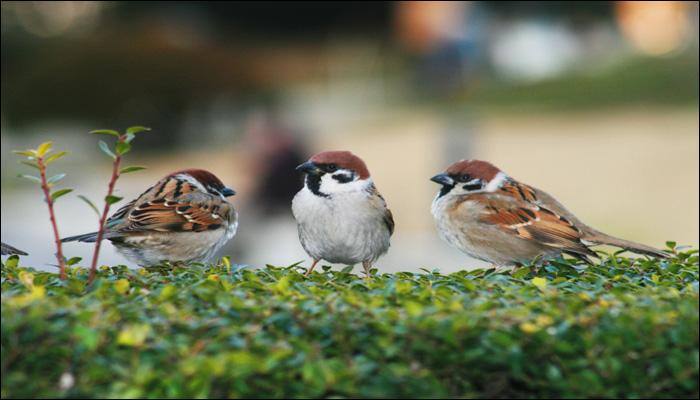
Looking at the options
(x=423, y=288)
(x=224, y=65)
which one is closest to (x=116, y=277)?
(x=423, y=288)

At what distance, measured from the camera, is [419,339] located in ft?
8.42

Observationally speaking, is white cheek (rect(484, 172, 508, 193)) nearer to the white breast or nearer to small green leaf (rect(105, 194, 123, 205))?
the white breast

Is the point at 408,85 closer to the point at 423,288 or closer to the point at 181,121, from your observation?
the point at 181,121

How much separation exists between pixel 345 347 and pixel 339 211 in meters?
2.25

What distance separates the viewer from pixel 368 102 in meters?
35.8

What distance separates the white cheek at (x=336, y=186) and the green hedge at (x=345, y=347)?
203 centimetres

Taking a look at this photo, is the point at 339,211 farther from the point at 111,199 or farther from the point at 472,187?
the point at 111,199

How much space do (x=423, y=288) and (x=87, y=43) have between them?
18062mm

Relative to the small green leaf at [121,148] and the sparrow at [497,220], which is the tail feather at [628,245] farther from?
the small green leaf at [121,148]

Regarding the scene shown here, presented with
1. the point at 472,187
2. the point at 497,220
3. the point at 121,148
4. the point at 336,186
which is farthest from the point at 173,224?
the point at 121,148

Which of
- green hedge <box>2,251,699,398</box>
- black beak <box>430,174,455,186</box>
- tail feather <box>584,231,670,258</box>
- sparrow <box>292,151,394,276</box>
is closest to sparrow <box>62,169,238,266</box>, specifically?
sparrow <box>292,151,394,276</box>

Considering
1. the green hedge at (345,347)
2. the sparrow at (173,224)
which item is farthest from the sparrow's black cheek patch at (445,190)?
the green hedge at (345,347)

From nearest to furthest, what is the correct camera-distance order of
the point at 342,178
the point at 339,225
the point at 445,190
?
the point at 339,225 < the point at 342,178 < the point at 445,190

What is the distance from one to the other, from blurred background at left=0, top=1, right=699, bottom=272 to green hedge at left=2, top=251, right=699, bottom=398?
11.0 ft
